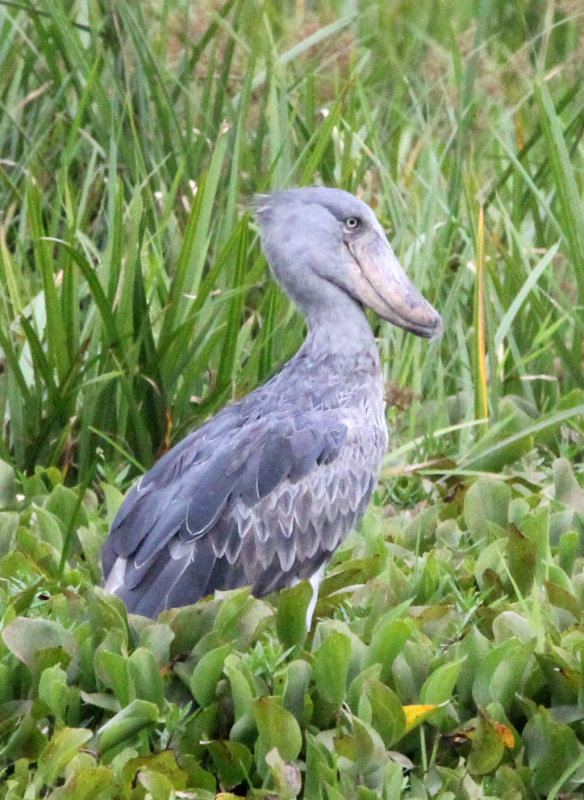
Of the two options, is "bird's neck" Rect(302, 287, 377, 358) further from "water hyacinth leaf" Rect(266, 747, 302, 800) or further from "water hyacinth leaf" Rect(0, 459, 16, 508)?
"water hyacinth leaf" Rect(266, 747, 302, 800)

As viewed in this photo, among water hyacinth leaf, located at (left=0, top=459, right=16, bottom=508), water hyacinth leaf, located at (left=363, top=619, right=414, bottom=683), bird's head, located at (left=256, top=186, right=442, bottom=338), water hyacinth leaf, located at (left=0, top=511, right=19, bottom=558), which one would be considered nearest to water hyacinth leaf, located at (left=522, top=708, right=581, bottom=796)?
water hyacinth leaf, located at (left=363, top=619, right=414, bottom=683)

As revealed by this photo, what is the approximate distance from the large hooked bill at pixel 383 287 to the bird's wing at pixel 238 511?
1.03 ft

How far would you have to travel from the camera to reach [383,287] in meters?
3.22

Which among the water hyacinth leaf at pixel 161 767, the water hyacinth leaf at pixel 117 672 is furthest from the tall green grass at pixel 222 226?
the water hyacinth leaf at pixel 161 767

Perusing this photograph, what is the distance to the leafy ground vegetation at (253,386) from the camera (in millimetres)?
2414

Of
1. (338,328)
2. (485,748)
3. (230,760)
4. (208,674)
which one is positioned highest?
(338,328)

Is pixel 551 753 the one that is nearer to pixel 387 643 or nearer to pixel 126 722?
pixel 387 643

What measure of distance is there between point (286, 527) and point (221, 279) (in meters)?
1.21

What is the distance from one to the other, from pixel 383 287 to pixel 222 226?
0.90 m

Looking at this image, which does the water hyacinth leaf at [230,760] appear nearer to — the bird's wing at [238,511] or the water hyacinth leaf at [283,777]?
the water hyacinth leaf at [283,777]

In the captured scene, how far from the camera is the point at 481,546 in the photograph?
3.24 meters

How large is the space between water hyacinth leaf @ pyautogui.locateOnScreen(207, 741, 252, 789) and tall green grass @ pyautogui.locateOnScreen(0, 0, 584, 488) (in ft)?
3.87

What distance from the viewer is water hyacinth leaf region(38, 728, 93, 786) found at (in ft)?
7.57

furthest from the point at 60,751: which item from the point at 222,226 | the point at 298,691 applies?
the point at 222,226
